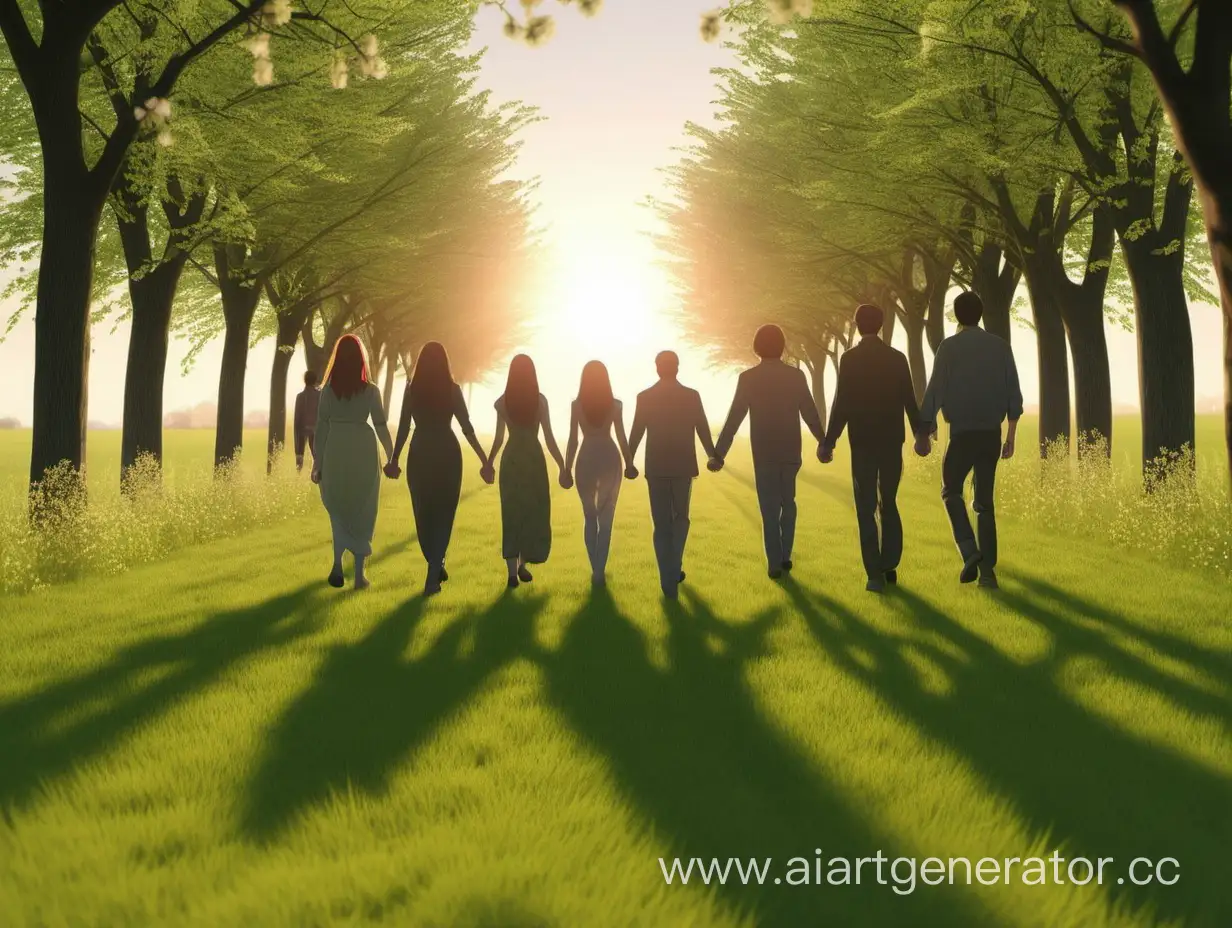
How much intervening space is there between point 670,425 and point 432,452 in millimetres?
2117

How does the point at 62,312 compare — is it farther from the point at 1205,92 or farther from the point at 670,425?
the point at 1205,92

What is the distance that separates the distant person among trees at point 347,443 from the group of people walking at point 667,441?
13 mm

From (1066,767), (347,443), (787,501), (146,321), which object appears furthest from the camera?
(146,321)

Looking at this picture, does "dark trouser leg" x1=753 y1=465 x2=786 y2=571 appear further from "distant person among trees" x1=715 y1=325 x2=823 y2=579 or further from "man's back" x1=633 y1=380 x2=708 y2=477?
"man's back" x1=633 y1=380 x2=708 y2=477

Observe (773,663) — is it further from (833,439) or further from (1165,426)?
(1165,426)

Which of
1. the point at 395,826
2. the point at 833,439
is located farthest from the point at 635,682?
the point at 833,439

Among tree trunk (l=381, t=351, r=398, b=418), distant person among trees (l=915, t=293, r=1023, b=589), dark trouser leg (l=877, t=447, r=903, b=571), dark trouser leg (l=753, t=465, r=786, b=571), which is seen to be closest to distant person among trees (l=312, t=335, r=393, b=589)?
dark trouser leg (l=753, t=465, r=786, b=571)

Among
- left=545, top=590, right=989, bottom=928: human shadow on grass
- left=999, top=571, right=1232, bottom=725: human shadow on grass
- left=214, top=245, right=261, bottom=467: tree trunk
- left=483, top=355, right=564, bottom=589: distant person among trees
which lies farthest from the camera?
left=214, top=245, right=261, bottom=467: tree trunk

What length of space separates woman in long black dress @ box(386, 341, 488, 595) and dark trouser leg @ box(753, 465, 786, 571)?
2.55 meters

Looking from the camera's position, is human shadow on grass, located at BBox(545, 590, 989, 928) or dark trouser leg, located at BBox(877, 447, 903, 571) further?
dark trouser leg, located at BBox(877, 447, 903, 571)

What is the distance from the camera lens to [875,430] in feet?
24.3

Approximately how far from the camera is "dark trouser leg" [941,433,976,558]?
737 cm

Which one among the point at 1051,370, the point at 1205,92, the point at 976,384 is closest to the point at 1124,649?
the point at 976,384

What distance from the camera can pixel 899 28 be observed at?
10.9m
